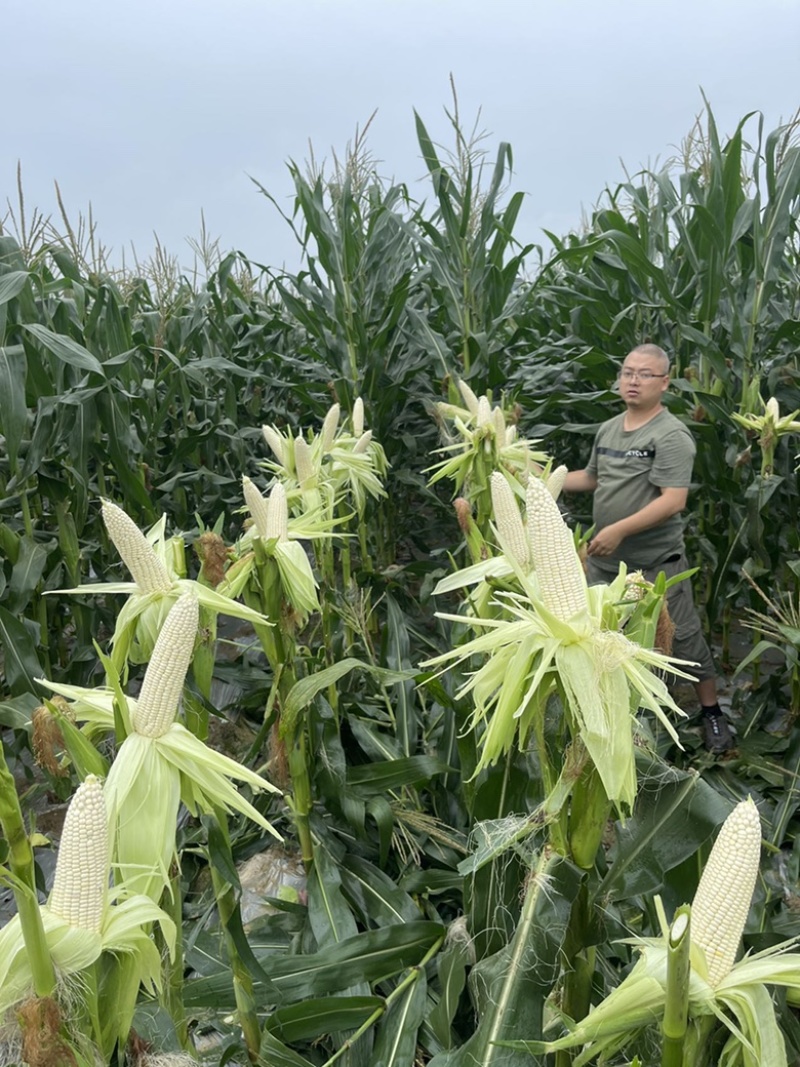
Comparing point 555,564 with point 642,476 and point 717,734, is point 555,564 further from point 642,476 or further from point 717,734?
point 717,734

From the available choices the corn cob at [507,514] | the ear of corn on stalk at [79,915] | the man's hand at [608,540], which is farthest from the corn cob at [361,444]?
the ear of corn on stalk at [79,915]

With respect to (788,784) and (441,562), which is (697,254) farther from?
(788,784)

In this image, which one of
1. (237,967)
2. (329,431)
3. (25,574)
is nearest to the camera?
(237,967)

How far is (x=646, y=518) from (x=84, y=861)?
326 cm

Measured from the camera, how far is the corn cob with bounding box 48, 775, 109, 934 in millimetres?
798

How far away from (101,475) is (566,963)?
3335 millimetres

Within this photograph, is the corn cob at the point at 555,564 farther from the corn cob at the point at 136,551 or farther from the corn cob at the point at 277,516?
the corn cob at the point at 277,516

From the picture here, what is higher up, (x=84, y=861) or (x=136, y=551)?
(x=136, y=551)

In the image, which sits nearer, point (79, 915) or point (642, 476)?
point (79, 915)

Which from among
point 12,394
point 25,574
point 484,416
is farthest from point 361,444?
point 25,574

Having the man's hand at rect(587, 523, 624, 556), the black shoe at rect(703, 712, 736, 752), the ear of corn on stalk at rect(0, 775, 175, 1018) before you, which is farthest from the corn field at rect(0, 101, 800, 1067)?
the man's hand at rect(587, 523, 624, 556)

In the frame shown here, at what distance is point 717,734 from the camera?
12.3ft

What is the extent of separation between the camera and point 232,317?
6.01 metres

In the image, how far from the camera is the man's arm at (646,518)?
12.0 ft
